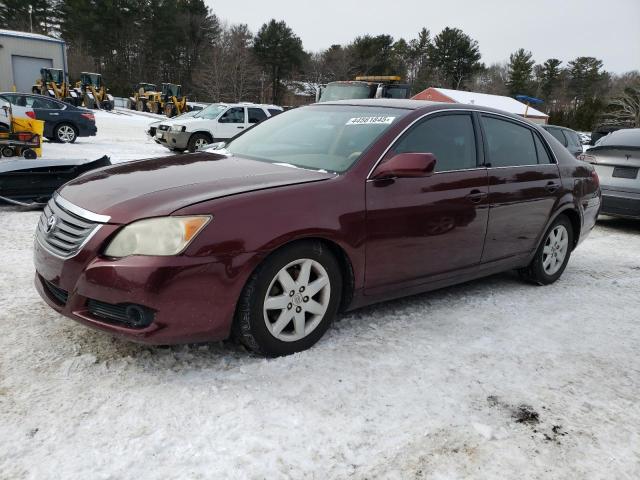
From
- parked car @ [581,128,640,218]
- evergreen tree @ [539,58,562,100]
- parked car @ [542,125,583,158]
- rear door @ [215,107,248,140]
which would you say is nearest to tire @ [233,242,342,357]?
parked car @ [581,128,640,218]

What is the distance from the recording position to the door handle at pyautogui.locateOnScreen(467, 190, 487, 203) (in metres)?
3.64

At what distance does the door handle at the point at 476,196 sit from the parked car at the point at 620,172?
14.1 ft

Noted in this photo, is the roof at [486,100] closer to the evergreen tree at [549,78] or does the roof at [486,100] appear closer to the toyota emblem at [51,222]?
the evergreen tree at [549,78]

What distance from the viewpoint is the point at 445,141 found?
11.9 feet

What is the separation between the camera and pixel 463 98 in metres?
39.5

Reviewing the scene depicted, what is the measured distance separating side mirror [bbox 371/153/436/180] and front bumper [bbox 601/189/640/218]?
18.4ft

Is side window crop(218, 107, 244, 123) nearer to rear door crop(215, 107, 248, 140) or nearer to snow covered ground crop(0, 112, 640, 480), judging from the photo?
rear door crop(215, 107, 248, 140)

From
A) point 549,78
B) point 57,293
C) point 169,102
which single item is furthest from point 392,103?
point 549,78

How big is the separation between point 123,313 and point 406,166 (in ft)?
5.84

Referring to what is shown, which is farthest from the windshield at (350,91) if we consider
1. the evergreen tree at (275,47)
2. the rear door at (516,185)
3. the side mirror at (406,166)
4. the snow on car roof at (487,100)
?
the evergreen tree at (275,47)

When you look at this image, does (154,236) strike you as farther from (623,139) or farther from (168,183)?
(623,139)

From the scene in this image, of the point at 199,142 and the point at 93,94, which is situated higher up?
the point at 93,94

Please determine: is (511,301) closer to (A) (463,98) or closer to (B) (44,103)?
(B) (44,103)

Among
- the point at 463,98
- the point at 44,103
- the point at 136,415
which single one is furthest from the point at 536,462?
the point at 463,98
